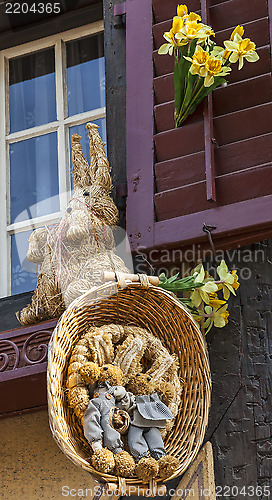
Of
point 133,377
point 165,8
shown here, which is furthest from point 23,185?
point 133,377

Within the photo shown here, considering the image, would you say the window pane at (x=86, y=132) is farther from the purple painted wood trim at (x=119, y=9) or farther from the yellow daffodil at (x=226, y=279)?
the yellow daffodil at (x=226, y=279)

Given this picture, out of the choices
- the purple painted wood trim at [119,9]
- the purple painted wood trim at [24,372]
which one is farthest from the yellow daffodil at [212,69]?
the purple painted wood trim at [24,372]

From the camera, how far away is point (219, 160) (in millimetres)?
3836

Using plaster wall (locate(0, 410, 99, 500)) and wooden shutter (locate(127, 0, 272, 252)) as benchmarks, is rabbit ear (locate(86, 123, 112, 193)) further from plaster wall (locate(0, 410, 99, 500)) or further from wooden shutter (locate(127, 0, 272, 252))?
plaster wall (locate(0, 410, 99, 500))

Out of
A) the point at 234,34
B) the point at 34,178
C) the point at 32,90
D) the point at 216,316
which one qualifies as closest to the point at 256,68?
the point at 234,34

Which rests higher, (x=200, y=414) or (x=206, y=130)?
(x=206, y=130)

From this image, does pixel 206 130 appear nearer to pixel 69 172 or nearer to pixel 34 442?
pixel 69 172

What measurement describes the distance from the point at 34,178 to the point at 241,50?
1610 mm

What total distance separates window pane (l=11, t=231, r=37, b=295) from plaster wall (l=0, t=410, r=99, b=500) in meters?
0.89

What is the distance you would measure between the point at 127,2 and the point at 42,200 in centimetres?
121

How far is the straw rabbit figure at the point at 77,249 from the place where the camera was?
3455 millimetres

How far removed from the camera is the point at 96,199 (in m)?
3.71

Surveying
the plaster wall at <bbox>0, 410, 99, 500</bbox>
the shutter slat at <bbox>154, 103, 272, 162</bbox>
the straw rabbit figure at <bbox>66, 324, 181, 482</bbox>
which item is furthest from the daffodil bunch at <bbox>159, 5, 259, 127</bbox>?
the plaster wall at <bbox>0, 410, 99, 500</bbox>

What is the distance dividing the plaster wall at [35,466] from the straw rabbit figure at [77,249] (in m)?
0.51
